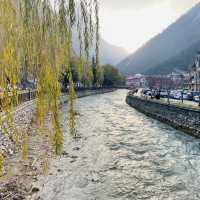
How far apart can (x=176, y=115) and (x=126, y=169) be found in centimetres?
1889

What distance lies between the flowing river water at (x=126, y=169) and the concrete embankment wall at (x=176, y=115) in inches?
45.8

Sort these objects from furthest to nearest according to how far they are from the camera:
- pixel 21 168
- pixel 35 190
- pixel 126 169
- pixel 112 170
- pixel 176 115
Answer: pixel 176 115, pixel 126 169, pixel 112 170, pixel 21 168, pixel 35 190

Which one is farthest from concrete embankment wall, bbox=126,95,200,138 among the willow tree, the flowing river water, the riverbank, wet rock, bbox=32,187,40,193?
the willow tree

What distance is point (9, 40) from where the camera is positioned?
4980mm

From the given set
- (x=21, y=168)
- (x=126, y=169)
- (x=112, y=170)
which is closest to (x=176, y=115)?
(x=126, y=169)

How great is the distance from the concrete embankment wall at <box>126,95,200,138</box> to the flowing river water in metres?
1.16

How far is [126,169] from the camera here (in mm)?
19281

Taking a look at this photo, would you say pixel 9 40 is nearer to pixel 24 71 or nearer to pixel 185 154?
pixel 24 71

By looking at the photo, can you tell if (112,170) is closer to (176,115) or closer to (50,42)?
(50,42)

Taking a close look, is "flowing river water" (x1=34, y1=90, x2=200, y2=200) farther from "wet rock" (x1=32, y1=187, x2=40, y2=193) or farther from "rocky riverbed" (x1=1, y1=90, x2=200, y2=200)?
"wet rock" (x1=32, y1=187, x2=40, y2=193)

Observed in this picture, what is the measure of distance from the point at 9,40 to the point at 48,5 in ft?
4.03

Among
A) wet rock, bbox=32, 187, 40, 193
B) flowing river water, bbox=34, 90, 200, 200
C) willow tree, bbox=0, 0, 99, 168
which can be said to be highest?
willow tree, bbox=0, 0, 99, 168

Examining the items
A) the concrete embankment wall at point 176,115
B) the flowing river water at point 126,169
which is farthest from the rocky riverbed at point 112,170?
the concrete embankment wall at point 176,115

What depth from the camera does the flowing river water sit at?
15.4 metres
